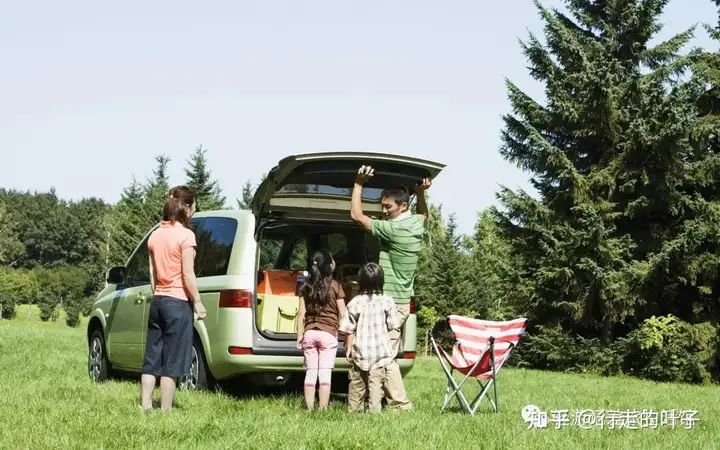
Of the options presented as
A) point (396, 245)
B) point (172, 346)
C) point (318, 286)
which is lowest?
point (172, 346)

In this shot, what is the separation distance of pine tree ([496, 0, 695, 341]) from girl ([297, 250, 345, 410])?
49.5ft

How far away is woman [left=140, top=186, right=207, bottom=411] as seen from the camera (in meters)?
7.03

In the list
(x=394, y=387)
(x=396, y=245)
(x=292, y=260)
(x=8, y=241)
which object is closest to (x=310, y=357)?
(x=394, y=387)

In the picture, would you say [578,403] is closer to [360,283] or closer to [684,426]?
[684,426]

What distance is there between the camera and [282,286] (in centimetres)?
891

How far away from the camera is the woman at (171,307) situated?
7.03m

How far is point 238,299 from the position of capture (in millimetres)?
8188

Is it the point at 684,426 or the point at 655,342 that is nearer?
the point at 684,426

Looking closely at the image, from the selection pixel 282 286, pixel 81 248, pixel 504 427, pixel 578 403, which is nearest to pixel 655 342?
pixel 578 403

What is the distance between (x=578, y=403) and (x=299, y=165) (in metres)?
4.30

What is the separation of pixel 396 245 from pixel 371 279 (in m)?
0.43

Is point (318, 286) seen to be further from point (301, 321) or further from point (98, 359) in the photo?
point (98, 359)

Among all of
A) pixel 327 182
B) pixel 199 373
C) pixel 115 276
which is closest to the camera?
pixel 327 182

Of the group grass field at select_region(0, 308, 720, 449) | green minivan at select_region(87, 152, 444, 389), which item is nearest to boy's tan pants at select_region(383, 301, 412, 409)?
grass field at select_region(0, 308, 720, 449)
